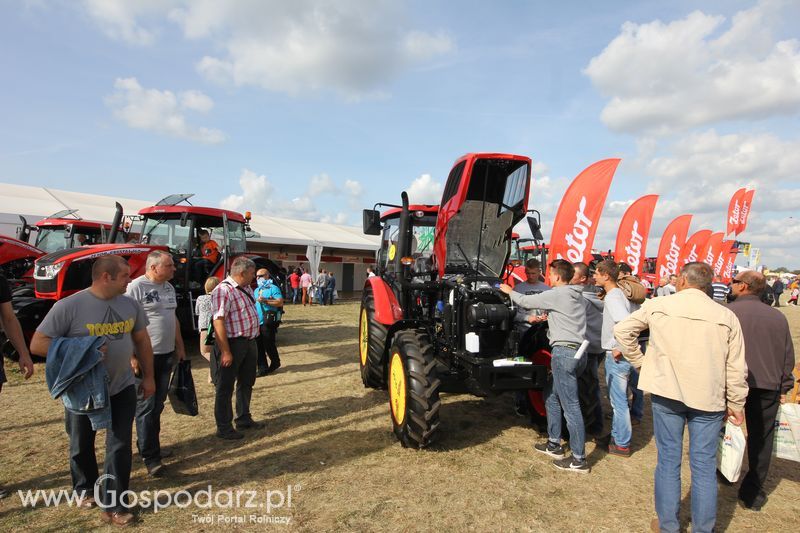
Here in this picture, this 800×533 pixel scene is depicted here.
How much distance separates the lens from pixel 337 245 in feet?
66.0

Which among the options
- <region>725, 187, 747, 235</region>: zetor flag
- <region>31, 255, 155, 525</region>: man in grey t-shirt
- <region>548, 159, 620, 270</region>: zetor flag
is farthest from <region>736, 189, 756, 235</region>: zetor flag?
<region>31, 255, 155, 525</region>: man in grey t-shirt

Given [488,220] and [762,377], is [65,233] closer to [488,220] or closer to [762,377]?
[488,220]

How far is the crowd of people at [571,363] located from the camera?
8.05 ft

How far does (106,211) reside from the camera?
15.0 m

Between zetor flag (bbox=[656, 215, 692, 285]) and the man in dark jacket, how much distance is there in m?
13.4

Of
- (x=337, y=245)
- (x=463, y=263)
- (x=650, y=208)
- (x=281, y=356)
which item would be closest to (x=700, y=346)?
(x=463, y=263)

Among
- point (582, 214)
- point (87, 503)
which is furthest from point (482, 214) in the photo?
point (87, 503)

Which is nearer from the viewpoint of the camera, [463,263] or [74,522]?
[74,522]

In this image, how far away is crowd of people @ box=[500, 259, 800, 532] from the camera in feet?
8.05

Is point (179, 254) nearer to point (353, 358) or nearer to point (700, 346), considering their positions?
point (353, 358)

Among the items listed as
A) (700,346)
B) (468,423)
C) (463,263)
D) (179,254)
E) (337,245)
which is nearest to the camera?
(700,346)

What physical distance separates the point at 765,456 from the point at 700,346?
1.36 metres

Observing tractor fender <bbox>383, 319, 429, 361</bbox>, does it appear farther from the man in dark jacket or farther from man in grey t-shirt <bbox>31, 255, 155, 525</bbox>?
the man in dark jacket

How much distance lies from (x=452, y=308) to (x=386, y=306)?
962 millimetres
